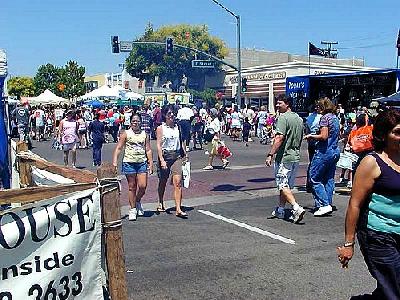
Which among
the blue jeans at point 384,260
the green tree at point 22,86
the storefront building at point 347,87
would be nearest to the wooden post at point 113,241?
the blue jeans at point 384,260

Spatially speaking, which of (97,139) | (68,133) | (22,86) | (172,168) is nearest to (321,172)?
(172,168)

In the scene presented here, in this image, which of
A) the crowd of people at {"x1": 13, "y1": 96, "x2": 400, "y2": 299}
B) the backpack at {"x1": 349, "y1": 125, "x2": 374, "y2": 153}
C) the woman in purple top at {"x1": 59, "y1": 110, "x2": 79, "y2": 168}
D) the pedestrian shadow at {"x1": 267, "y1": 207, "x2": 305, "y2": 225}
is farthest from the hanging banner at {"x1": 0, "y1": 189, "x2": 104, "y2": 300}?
the woman in purple top at {"x1": 59, "y1": 110, "x2": 79, "y2": 168}

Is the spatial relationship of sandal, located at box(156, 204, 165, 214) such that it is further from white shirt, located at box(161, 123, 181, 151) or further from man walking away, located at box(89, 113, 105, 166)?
man walking away, located at box(89, 113, 105, 166)

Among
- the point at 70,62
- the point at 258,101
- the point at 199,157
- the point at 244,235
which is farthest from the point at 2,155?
the point at 70,62

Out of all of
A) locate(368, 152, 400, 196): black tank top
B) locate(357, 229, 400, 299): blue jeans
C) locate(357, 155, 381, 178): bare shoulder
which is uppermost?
locate(357, 155, 381, 178): bare shoulder

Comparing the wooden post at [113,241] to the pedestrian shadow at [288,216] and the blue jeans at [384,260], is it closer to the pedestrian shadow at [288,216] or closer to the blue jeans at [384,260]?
the blue jeans at [384,260]

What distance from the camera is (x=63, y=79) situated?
264 feet

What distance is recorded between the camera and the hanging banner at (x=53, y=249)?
3053 millimetres

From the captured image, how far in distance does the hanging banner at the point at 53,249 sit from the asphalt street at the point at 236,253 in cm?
174

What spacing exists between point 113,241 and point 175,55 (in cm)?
6918

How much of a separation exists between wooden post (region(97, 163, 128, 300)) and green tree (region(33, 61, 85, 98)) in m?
74.5

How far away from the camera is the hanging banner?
3.05m

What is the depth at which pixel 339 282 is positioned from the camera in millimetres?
5305

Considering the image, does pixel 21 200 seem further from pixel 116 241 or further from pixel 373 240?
pixel 373 240
